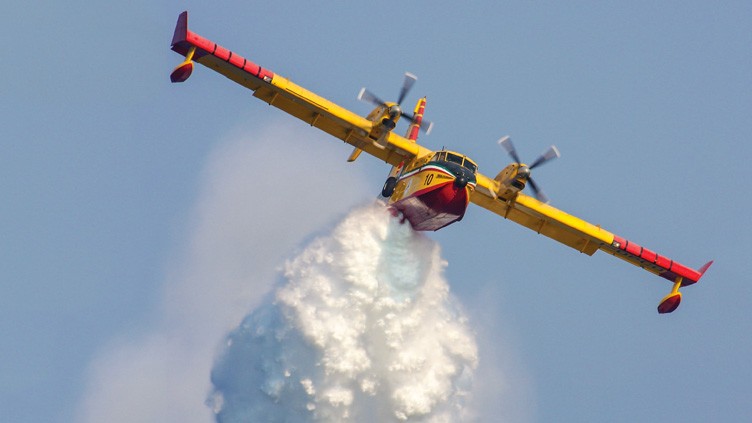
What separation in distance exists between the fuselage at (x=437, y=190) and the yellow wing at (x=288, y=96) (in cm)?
116

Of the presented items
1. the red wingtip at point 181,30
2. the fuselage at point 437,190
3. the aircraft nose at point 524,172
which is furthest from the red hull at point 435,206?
the red wingtip at point 181,30

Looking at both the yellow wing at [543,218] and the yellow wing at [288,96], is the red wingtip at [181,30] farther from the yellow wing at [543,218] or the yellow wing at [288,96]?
the yellow wing at [543,218]

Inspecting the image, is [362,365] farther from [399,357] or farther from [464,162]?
[464,162]

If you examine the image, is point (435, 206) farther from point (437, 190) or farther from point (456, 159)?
point (456, 159)

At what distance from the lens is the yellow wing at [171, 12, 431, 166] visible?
32969 mm

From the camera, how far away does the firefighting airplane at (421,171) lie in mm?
32469

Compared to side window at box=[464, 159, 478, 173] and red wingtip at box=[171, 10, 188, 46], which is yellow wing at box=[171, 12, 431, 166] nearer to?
red wingtip at box=[171, 10, 188, 46]

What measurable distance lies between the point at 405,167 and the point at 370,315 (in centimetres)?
446

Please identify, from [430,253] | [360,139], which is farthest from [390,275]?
[360,139]

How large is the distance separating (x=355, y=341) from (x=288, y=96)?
7172mm

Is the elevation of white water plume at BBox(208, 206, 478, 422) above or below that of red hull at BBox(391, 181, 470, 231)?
below

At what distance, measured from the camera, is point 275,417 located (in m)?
31.3

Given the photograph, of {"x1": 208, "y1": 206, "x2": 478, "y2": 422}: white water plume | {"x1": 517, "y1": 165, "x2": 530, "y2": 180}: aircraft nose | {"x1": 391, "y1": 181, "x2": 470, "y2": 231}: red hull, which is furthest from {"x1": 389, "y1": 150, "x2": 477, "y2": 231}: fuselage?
{"x1": 517, "y1": 165, "x2": 530, "y2": 180}: aircraft nose

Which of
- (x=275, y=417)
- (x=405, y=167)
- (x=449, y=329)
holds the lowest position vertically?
(x=275, y=417)
